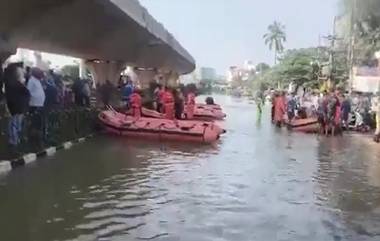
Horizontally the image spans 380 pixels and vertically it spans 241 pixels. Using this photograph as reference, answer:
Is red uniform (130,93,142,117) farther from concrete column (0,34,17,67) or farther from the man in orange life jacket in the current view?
the man in orange life jacket

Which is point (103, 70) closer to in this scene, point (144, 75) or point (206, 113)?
point (206, 113)

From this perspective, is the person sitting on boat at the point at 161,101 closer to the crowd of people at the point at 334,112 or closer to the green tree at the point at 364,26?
the crowd of people at the point at 334,112

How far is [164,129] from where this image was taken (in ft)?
70.4

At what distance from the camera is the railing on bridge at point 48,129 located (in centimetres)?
1468

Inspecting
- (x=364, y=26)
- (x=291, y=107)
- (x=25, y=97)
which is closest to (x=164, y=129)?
(x=25, y=97)

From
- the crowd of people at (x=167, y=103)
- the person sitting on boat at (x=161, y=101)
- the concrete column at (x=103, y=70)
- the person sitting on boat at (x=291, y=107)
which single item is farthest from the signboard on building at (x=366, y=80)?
the person sitting on boat at (x=161, y=101)

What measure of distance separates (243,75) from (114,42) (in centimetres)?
15048

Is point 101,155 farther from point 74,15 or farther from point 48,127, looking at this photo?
point 74,15

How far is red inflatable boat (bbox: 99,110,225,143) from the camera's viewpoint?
21.4 metres

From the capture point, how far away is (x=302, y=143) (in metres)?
23.0

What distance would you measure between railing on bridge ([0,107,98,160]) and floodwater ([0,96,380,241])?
641 mm

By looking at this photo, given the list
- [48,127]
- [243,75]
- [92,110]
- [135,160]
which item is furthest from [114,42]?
[243,75]

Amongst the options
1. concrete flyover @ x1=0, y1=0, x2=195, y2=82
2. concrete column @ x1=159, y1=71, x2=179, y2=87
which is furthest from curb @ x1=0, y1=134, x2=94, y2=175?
concrete column @ x1=159, y1=71, x2=179, y2=87

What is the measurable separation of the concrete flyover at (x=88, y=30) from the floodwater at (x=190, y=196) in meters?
4.14
